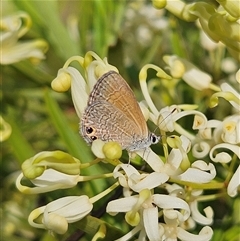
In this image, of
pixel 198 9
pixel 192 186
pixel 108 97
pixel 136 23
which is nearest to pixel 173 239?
pixel 192 186

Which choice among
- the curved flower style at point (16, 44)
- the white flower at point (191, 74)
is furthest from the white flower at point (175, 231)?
the curved flower style at point (16, 44)

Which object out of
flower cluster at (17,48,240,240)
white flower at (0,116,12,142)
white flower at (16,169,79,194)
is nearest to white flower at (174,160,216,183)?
flower cluster at (17,48,240,240)

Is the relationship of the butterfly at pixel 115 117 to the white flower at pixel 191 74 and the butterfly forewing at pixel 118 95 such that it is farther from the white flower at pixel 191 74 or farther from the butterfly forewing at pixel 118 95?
the white flower at pixel 191 74

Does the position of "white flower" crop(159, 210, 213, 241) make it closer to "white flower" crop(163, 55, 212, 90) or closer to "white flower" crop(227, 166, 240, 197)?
"white flower" crop(227, 166, 240, 197)

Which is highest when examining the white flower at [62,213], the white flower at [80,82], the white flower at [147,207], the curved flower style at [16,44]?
the white flower at [80,82]

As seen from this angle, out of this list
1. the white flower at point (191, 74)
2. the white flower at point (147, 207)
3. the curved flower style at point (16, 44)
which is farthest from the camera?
the curved flower style at point (16, 44)

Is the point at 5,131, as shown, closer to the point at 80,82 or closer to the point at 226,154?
the point at 80,82

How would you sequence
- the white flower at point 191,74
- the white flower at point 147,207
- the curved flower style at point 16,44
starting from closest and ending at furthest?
the white flower at point 147,207, the white flower at point 191,74, the curved flower style at point 16,44
